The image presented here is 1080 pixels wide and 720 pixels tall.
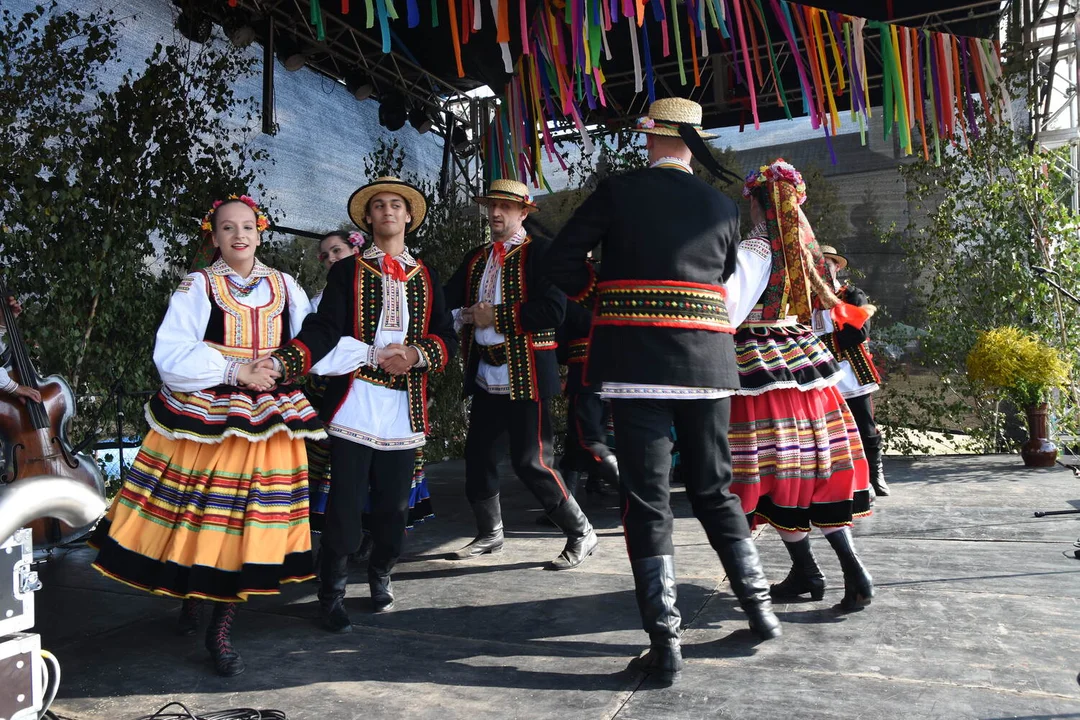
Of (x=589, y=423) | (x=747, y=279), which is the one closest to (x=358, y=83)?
(x=589, y=423)

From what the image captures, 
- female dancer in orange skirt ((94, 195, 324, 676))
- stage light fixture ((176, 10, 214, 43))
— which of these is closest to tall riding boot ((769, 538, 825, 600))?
female dancer in orange skirt ((94, 195, 324, 676))

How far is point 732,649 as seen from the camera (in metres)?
2.61

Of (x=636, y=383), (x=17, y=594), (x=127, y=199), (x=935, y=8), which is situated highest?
(x=935, y=8)

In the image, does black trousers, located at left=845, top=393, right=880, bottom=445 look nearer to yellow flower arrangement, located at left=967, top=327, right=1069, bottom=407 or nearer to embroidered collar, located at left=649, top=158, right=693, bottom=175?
yellow flower arrangement, located at left=967, top=327, right=1069, bottom=407

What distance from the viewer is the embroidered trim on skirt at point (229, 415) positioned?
8.48ft

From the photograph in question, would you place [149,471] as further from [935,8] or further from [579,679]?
[935,8]

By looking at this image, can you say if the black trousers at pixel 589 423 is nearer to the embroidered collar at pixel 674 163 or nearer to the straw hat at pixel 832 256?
the straw hat at pixel 832 256

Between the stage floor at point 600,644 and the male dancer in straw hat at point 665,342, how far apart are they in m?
0.31

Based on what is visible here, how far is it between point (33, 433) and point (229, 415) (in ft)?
6.27

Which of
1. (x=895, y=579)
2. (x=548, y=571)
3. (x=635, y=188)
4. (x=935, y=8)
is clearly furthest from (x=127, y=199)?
(x=935, y=8)

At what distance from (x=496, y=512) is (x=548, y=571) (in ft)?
1.69

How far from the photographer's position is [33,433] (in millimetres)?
3941

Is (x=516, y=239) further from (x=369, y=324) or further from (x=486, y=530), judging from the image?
(x=486, y=530)

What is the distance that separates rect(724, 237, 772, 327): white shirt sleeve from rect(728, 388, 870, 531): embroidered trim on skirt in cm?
29
